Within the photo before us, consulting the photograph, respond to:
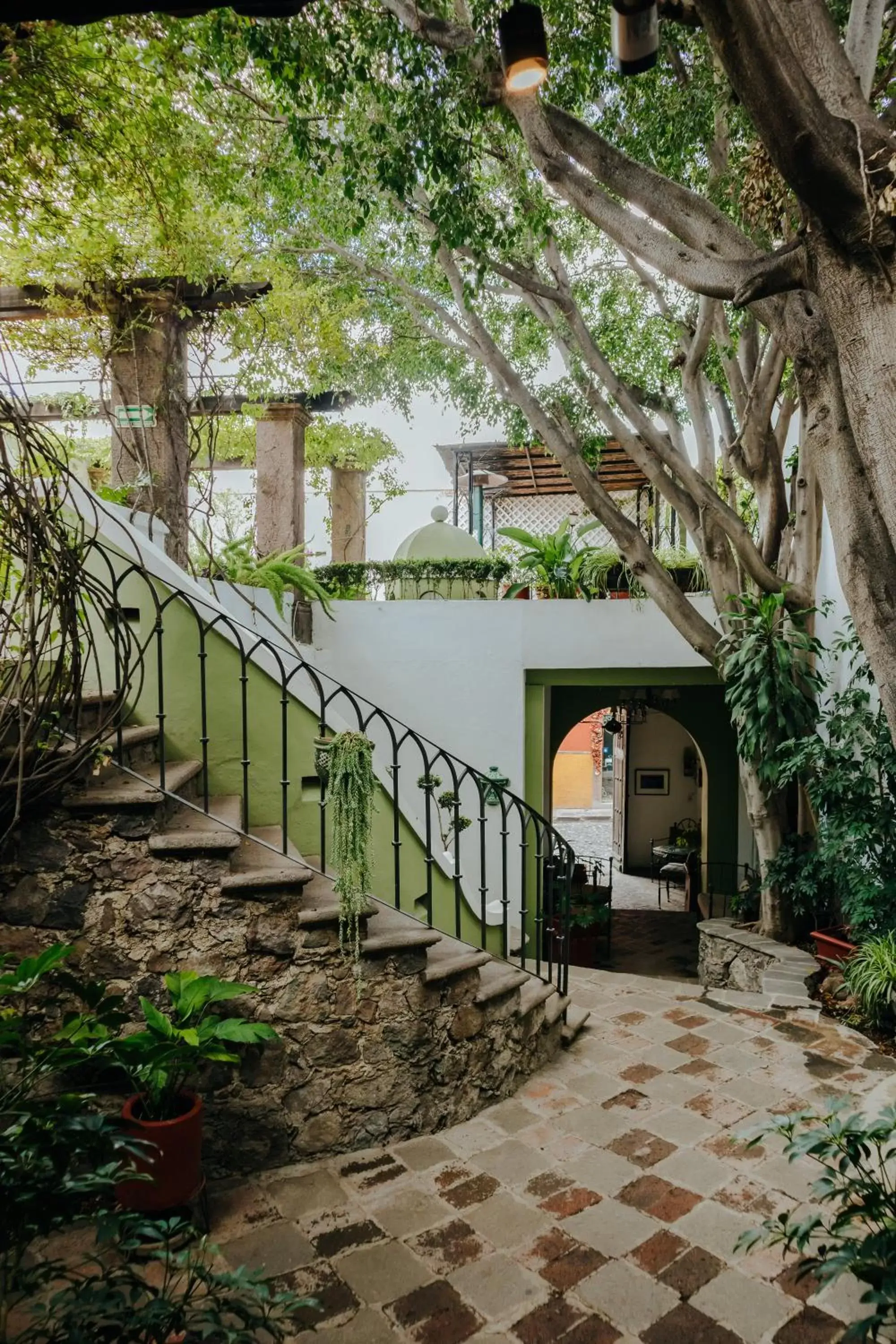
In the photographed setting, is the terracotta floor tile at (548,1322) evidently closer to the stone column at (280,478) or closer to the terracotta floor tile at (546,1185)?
the terracotta floor tile at (546,1185)

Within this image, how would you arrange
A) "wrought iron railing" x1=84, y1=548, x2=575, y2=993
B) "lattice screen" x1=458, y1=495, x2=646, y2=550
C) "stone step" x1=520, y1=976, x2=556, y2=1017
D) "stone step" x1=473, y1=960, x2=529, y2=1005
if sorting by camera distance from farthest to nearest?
"lattice screen" x1=458, y1=495, x2=646, y2=550 < "stone step" x1=520, y1=976, x2=556, y2=1017 < "stone step" x1=473, y1=960, x2=529, y2=1005 < "wrought iron railing" x1=84, y1=548, x2=575, y2=993

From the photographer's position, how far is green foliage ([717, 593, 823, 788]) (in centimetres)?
497

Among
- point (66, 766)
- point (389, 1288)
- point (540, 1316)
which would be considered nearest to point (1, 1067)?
point (66, 766)

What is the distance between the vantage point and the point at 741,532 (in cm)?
500

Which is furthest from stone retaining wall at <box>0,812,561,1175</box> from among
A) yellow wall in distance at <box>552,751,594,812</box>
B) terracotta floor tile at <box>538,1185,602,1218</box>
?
yellow wall in distance at <box>552,751,594,812</box>

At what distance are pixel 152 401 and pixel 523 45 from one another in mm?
2563

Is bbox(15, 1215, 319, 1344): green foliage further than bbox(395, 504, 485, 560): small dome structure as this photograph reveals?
No

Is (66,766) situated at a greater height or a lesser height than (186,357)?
lesser

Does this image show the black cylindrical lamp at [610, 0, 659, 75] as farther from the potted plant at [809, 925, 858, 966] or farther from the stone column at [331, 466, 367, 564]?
the stone column at [331, 466, 367, 564]

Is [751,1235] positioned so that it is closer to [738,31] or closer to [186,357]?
[738,31]

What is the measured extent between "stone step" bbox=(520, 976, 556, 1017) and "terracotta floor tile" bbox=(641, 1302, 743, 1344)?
1.40m

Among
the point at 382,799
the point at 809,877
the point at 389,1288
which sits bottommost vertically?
the point at 389,1288

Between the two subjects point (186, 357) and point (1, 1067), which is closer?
point (1, 1067)

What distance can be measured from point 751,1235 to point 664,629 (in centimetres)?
523
